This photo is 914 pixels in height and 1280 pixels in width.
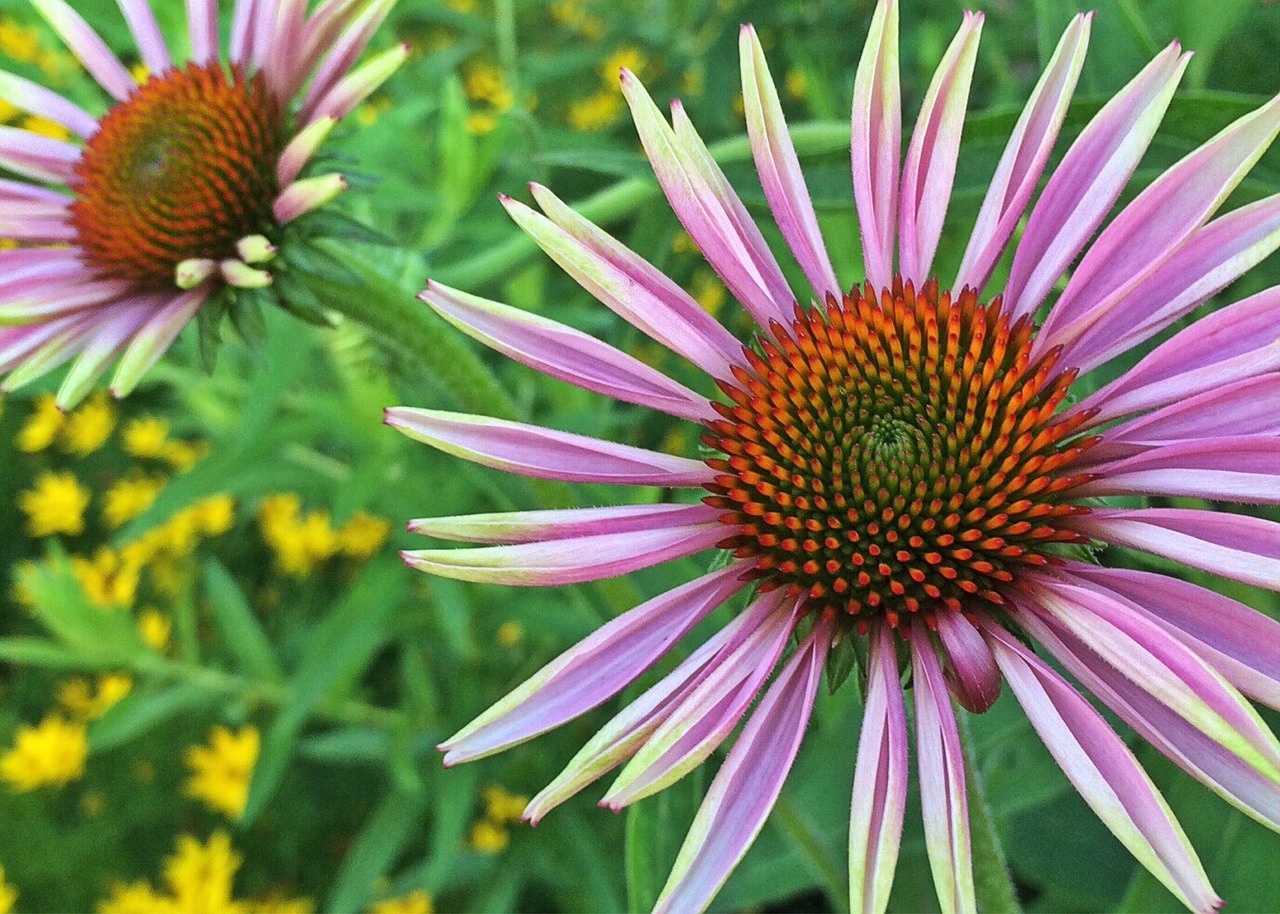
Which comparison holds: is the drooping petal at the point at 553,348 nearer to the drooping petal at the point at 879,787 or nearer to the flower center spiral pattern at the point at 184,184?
the drooping petal at the point at 879,787

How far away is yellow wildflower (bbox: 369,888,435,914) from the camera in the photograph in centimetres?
185

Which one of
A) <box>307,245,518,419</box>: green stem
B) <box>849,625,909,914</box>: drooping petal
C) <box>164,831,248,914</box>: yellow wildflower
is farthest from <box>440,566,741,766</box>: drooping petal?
<box>164,831,248,914</box>: yellow wildflower

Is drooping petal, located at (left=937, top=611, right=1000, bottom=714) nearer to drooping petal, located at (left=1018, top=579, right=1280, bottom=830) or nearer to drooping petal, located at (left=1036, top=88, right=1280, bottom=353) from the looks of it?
drooping petal, located at (left=1018, top=579, right=1280, bottom=830)

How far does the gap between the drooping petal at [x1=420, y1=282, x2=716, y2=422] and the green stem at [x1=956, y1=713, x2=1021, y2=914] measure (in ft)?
1.01

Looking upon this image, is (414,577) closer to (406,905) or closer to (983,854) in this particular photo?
(406,905)

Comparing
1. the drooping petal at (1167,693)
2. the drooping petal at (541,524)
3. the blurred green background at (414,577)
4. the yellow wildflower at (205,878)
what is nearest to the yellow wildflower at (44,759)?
the blurred green background at (414,577)

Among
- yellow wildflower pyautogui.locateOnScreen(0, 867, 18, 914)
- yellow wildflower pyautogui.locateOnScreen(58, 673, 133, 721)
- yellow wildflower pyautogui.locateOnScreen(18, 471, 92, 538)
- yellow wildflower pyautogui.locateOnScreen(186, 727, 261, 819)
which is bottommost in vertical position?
yellow wildflower pyautogui.locateOnScreen(0, 867, 18, 914)

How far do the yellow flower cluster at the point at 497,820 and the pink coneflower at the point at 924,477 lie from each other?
45.9 inches

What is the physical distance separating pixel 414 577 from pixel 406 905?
2.36 ft

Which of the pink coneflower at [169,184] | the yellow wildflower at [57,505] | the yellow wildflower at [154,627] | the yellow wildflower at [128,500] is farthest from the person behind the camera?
the yellow wildflower at [57,505]

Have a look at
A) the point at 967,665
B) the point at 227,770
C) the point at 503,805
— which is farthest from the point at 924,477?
the point at 227,770

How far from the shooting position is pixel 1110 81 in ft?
2.88

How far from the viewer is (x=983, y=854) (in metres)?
0.68

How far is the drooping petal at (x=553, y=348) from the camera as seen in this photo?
67 cm
